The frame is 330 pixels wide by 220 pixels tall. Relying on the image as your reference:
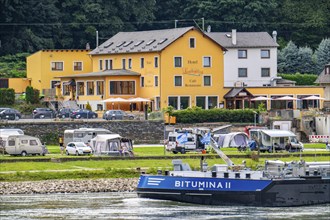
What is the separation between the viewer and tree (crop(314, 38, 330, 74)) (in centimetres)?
14612

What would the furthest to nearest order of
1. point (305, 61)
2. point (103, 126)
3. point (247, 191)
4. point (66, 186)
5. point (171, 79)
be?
point (305, 61) < point (171, 79) < point (103, 126) < point (66, 186) < point (247, 191)

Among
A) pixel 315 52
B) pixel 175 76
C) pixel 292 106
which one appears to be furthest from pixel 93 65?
pixel 315 52

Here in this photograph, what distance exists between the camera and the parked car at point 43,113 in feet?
366

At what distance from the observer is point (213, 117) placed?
110 m

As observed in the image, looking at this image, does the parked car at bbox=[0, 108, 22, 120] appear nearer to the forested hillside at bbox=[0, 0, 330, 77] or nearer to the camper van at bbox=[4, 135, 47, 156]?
the camper van at bbox=[4, 135, 47, 156]

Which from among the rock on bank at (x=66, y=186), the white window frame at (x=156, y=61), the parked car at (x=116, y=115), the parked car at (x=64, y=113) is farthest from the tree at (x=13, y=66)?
the rock on bank at (x=66, y=186)

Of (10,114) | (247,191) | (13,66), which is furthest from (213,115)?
(247,191)

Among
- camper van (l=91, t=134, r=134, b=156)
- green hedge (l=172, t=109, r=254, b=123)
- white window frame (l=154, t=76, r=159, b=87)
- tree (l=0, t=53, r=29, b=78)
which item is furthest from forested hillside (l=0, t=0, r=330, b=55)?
camper van (l=91, t=134, r=134, b=156)

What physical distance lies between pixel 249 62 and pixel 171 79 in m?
13.3

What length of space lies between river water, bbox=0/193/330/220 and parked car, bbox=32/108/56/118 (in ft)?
129

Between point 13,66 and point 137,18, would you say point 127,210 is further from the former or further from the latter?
point 137,18

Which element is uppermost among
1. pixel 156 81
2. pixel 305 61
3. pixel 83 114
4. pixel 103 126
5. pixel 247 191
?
pixel 305 61

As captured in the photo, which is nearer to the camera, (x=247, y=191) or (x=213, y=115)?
(x=247, y=191)

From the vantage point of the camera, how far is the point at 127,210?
6650cm
